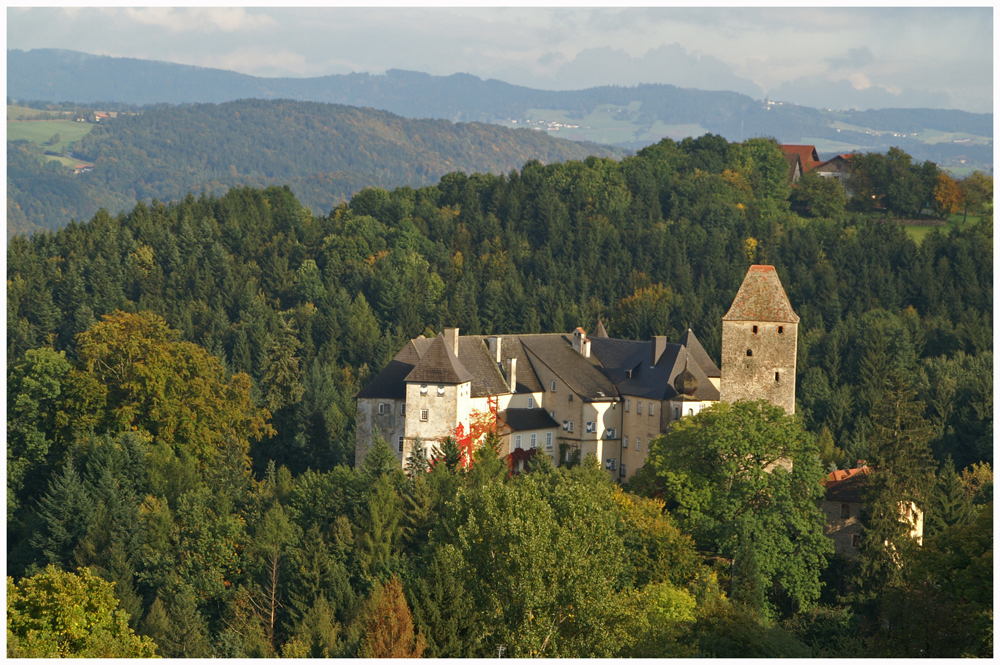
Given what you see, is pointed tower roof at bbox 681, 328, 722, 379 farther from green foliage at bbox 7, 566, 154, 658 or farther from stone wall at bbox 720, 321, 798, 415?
green foliage at bbox 7, 566, 154, 658

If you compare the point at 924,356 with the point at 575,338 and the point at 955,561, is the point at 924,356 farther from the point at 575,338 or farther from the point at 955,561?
the point at 955,561

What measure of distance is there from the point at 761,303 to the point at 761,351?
254 cm

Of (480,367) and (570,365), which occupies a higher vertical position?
(570,365)

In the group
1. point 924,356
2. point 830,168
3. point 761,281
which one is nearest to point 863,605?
point 761,281

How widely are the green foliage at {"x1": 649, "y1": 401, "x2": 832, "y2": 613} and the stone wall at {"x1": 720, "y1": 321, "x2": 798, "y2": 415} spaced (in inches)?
115

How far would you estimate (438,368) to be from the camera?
221ft

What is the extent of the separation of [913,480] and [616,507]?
1553cm

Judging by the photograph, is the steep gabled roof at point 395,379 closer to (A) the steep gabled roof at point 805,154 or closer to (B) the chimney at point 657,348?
(B) the chimney at point 657,348

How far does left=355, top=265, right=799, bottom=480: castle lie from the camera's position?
66562 mm

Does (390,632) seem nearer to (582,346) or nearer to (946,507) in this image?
(582,346)

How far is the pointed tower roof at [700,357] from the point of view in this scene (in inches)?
2916

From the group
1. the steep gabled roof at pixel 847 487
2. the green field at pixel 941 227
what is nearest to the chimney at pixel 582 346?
the steep gabled roof at pixel 847 487

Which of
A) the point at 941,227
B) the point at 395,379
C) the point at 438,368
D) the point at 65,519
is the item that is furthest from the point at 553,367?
the point at 941,227

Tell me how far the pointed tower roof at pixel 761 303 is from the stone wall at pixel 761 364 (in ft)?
1.16
